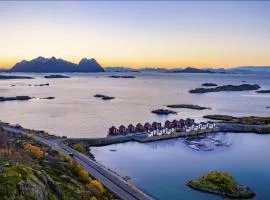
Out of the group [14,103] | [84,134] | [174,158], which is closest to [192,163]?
[174,158]

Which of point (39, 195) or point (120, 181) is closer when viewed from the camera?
point (39, 195)

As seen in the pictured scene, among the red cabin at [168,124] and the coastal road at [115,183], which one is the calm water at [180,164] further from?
the red cabin at [168,124]

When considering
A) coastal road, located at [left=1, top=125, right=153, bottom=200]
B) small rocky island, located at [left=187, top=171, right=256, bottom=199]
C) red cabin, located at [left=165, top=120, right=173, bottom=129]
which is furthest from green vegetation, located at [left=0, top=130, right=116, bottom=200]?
red cabin, located at [left=165, top=120, right=173, bottom=129]

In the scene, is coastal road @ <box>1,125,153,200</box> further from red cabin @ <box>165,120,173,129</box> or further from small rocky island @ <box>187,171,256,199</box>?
red cabin @ <box>165,120,173,129</box>

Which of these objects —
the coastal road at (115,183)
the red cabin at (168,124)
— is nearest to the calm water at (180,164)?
the coastal road at (115,183)

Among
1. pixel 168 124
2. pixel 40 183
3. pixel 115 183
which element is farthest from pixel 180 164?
pixel 40 183

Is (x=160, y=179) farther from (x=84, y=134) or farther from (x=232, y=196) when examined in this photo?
(x=84, y=134)
